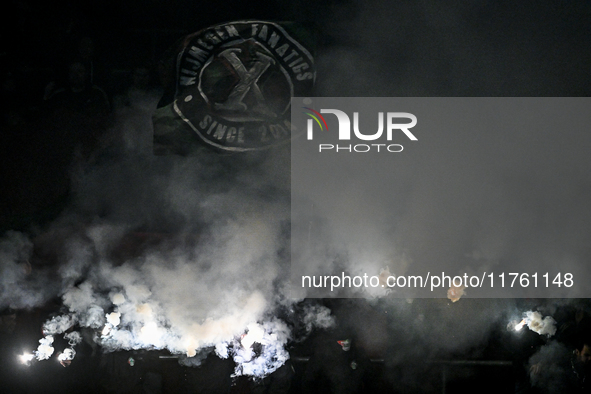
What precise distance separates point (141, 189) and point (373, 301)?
299 cm

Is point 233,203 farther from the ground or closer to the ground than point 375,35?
closer to the ground

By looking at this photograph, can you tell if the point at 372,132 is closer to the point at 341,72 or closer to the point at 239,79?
the point at 341,72

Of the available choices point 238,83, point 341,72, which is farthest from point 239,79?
point 341,72

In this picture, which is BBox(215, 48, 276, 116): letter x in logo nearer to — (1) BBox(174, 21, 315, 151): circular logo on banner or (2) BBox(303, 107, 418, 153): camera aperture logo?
(1) BBox(174, 21, 315, 151): circular logo on banner

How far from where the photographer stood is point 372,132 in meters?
4.84

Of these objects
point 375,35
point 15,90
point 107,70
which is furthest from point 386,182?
point 15,90

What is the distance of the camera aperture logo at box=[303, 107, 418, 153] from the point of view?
4836 millimetres

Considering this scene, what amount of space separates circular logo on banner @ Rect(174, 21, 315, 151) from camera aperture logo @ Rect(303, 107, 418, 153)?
0.46 metres

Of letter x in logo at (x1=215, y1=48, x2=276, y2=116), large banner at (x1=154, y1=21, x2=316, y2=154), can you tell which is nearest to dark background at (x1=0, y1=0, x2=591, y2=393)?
large banner at (x1=154, y1=21, x2=316, y2=154)

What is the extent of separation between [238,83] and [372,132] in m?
1.63

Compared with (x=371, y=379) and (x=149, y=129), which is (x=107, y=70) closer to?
(x=149, y=129)

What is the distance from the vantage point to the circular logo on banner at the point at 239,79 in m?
4.74

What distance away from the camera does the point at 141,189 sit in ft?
15.9

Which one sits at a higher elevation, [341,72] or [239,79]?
[341,72]
